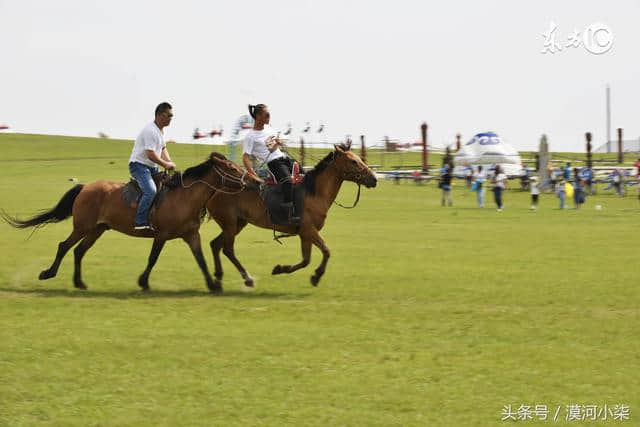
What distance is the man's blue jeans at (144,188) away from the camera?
563 inches

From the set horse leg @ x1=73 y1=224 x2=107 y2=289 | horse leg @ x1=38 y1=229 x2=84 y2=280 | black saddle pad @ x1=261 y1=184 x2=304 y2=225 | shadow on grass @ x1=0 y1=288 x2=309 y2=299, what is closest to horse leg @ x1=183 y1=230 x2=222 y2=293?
shadow on grass @ x1=0 y1=288 x2=309 y2=299

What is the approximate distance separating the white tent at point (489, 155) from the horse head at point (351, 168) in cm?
4757

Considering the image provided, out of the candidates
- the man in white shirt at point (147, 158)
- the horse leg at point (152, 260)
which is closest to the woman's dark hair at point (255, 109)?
the man in white shirt at point (147, 158)

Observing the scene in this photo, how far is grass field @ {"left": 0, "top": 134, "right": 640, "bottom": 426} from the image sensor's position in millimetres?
7906

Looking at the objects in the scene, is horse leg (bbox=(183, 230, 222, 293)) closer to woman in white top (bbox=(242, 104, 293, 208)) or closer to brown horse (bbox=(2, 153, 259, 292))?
brown horse (bbox=(2, 153, 259, 292))

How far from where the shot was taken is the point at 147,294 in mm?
14164

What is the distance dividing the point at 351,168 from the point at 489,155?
49.0 meters

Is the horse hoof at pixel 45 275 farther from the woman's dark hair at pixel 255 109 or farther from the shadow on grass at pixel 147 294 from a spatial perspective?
the woman's dark hair at pixel 255 109

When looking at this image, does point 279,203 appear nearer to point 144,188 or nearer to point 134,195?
point 144,188

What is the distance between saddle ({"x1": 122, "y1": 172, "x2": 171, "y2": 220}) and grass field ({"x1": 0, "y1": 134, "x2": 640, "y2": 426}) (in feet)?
4.22

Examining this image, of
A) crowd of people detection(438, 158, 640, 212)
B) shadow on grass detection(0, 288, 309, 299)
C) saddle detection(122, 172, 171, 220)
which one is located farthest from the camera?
crowd of people detection(438, 158, 640, 212)

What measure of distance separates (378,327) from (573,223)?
22.8 metres

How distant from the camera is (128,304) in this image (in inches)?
515

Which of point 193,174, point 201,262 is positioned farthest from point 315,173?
point 201,262
